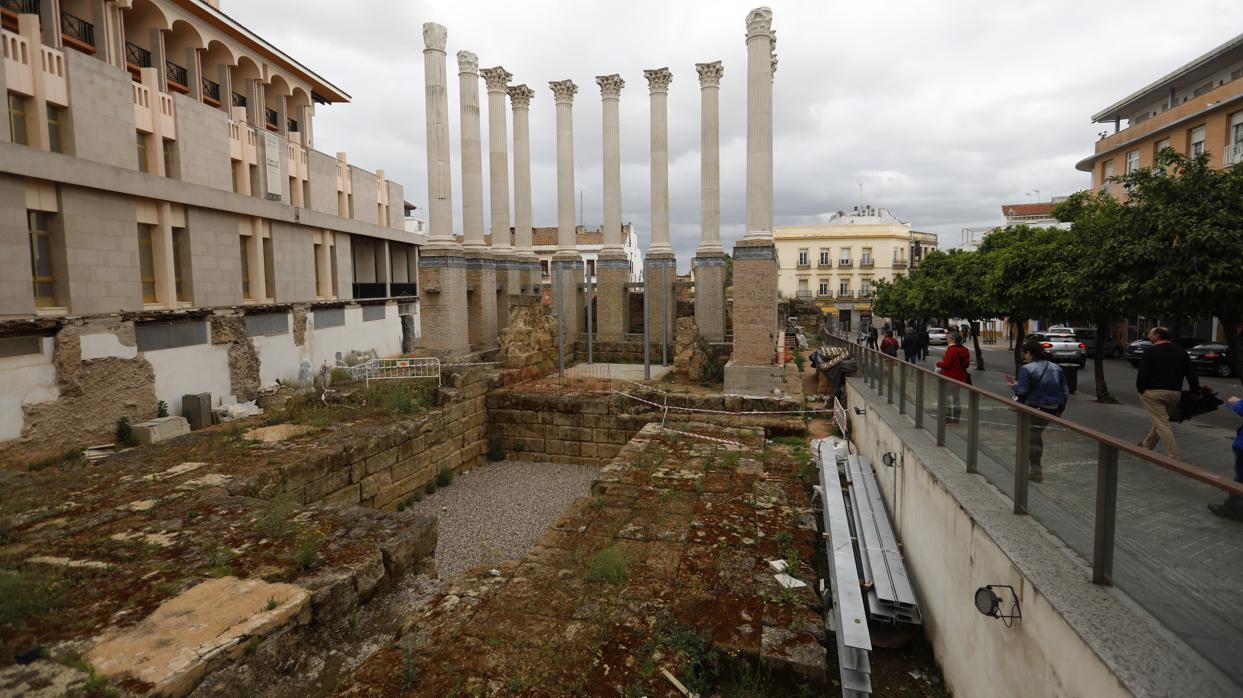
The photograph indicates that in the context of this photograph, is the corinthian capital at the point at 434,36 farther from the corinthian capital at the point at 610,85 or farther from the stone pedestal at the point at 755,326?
the stone pedestal at the point at 755,326

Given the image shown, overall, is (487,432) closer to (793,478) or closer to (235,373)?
(235,373)

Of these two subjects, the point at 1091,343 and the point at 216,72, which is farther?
the point at 1091,343

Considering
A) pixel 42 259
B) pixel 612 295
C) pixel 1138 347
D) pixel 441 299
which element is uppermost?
pixel 42 259

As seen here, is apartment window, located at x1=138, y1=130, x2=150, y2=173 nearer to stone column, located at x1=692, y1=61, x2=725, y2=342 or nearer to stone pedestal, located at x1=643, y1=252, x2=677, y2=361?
stone pedestal, located at x1=643, y1=252, x2=677, y2=361

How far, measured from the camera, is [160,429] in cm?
1038

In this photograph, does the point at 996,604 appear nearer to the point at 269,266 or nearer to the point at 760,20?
the point at 760,20

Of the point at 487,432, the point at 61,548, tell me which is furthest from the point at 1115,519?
the point at 487,432

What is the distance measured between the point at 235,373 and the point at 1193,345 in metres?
29.0

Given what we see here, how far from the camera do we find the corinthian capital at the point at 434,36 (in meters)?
16.0

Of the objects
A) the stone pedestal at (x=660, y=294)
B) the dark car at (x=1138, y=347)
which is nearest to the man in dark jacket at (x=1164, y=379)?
the stone pedestal at (x=660, y=294)

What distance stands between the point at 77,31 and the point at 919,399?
18.3 m

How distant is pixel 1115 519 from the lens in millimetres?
2598

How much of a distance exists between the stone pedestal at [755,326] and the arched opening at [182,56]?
15.9 metres

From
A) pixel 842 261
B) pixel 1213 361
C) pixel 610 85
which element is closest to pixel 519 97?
pixel 610 85
